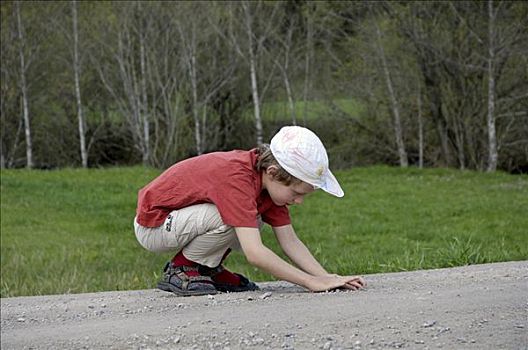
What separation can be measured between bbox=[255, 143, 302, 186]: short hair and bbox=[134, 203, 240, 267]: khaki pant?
12.9 inches

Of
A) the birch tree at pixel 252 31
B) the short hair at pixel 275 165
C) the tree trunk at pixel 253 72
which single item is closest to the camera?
the short hair at pixel 275 165

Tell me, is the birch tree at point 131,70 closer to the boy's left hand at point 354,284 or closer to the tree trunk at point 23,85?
the tree trunk at point 23,85

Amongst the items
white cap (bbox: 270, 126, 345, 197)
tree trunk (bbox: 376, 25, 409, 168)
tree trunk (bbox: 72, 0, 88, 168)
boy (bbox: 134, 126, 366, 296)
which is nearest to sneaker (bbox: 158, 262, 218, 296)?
boy (bbox: 134, 126, 366, 296)

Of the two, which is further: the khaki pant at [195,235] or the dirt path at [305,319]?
the khaki pant at [195,235]

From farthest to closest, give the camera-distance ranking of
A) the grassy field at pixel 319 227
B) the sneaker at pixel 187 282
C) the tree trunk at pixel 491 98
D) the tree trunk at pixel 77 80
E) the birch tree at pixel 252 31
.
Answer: the tree trunk at pixel 77 80 → the birch tree at pixel 252 31 → the tree trunk at pixel 491 98 → the grassy field at pixel 319 227 → the sneaker at pixel 187 282

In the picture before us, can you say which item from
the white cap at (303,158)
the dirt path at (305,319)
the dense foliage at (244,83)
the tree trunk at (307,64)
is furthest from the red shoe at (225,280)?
the tree trunk at (307,64)

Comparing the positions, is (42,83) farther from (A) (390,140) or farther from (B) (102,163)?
(A) (390,140)

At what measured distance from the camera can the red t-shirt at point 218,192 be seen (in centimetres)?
462

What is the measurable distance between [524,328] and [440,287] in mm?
1078

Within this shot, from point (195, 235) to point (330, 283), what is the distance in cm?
75

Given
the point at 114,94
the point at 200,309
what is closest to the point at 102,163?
the point at 114,94

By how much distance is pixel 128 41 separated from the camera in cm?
2417

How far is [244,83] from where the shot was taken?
25.9m

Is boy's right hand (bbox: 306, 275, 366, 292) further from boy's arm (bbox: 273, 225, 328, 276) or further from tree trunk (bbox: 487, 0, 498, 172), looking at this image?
tree trunk (bbox: 487, 0, 498, 172)
